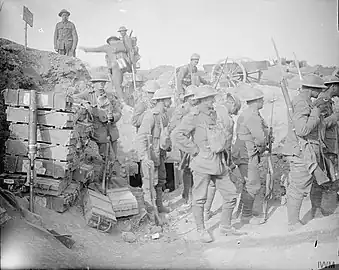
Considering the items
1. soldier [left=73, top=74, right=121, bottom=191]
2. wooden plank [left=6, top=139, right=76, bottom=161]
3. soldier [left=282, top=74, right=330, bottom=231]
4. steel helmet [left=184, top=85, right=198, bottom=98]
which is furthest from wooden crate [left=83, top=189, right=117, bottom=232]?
soldier [left=282, top=74, right=330, bottom=231]

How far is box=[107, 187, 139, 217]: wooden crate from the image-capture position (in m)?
3.94

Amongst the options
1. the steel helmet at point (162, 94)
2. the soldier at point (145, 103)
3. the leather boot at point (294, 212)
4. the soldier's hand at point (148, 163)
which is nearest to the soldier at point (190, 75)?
the steel helmet at point (162, 94)

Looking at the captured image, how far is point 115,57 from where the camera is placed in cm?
371

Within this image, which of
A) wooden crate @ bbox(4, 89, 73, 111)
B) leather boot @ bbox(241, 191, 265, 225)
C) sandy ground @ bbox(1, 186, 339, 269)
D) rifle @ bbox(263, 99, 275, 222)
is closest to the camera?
sandy ground @ bbox(1, 186, 339, 269)

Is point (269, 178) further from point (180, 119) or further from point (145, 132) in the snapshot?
point (145, 132)

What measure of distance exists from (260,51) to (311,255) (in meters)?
1.68

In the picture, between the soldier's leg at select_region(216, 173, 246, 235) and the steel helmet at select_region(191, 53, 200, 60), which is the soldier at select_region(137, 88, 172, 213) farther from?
the soldier's leg at select_region(216, 173, 246, 235)

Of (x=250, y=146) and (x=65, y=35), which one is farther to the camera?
(x=250, y=146)

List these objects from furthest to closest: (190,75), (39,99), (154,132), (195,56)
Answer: (154,132), (190,75), (195,56), (39,99)

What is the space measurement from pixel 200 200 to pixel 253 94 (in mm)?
1028

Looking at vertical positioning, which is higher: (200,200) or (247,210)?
(200,200)

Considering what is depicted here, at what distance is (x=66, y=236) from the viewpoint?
10.7ft

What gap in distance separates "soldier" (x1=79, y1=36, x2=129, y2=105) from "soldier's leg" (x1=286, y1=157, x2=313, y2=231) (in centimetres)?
156

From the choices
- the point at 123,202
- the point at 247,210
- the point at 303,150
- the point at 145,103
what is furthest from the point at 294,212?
the point at 145,103
